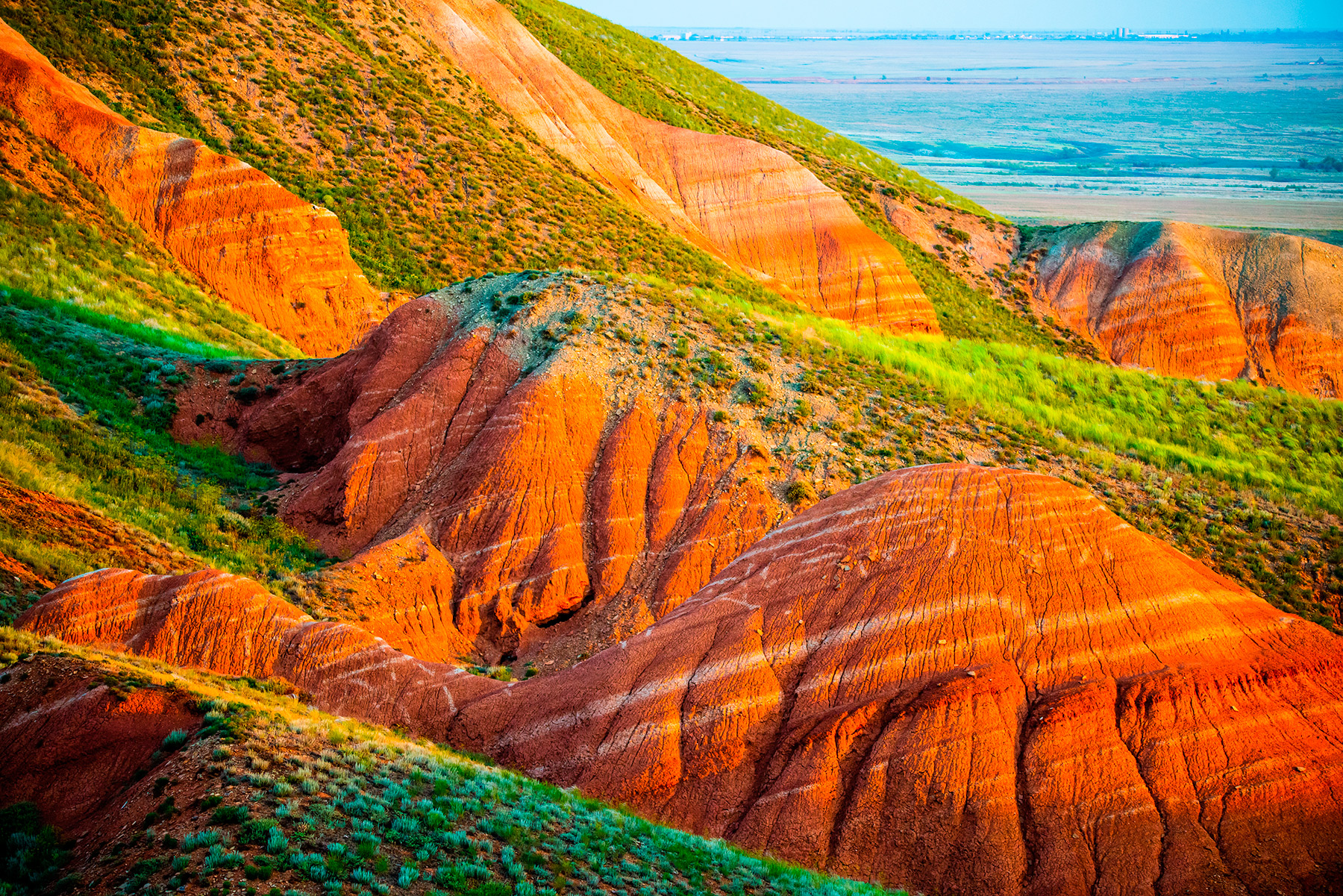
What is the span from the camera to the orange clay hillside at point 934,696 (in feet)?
48.0

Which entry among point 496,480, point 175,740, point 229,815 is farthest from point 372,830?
point 496,480

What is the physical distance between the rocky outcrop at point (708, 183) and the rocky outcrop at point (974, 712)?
3689 centimetres

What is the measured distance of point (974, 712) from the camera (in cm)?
1581

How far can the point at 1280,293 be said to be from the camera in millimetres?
58062

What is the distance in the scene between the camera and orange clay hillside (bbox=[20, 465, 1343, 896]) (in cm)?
1464

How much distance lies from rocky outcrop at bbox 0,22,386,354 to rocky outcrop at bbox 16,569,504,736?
22175mm

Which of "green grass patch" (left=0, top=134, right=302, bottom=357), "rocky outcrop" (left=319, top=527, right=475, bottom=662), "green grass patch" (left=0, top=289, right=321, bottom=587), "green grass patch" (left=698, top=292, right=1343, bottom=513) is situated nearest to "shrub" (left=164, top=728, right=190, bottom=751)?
"green grass patch" (left=0, top=289, right=321, bottom=587)

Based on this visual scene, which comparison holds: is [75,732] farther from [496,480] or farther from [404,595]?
[496,480]

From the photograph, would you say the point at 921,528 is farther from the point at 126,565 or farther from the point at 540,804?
the point at 126,565

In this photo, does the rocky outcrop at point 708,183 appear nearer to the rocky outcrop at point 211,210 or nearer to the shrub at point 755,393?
the rocky outcrop at point 211,210

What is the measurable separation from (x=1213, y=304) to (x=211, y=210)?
55661 millimetres

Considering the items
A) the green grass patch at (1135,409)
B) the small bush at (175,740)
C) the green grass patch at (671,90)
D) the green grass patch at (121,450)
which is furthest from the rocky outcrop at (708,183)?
the small bush at (175,740)

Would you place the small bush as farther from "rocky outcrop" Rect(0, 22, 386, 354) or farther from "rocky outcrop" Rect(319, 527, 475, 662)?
"rocky outcrop" Rect(0, 22, 386, 354)

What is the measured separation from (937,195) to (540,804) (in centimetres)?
7000
